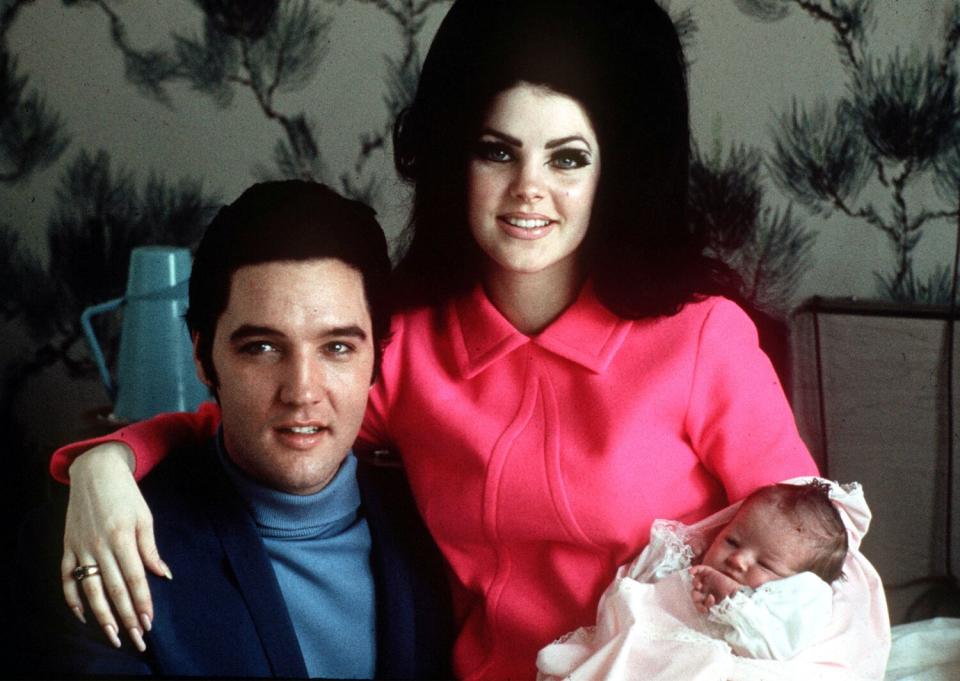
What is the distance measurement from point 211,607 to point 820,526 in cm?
53

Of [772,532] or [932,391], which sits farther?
[932,391]

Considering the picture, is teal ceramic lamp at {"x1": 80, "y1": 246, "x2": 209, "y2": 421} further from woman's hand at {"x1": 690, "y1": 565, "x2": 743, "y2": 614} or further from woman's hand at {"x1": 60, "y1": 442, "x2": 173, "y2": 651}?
A: woman's hand at {"x1": 690, "y1": 565, "x2": 743, "y2": 614}

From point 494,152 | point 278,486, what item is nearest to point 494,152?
point 494,152

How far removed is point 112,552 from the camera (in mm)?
816

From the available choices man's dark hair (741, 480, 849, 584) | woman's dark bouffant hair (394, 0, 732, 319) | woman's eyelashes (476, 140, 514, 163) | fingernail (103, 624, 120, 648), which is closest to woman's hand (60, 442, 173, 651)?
fingernail (103, 624, 120, 648)

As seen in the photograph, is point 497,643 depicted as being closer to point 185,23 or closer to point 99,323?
point 99,323

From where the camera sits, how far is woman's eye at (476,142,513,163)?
0.82 meters

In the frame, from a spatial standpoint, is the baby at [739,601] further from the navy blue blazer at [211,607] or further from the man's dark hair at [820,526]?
the navy blue blazer at [211,607]

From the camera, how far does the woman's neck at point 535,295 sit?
2.99 ft

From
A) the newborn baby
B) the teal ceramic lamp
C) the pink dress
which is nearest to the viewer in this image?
the newborn baby

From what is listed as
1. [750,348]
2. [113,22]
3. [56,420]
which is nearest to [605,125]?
[750,348]

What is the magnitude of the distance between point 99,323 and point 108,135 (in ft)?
0.62

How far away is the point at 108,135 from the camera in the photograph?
37.1 inches

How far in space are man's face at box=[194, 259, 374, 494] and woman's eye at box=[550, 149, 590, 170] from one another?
207 millimetres
